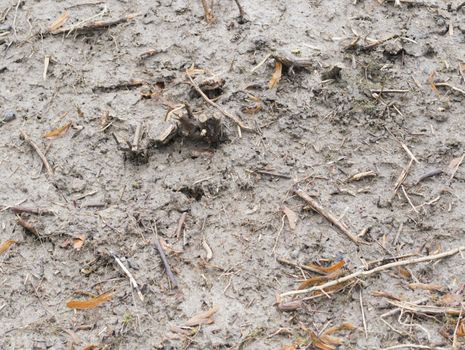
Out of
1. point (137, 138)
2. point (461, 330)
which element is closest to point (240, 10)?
point (137, 138)

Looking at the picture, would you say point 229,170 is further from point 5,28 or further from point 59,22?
point 5,28

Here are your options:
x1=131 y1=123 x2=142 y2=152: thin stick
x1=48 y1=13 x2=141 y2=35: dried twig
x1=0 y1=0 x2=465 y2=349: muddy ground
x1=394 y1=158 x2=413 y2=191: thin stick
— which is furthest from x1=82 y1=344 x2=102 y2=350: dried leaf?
x1=48 y1=13 x2=141 y2=35: dried twig

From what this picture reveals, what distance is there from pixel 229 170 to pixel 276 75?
2.09 ft

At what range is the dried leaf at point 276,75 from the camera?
3.21 meters

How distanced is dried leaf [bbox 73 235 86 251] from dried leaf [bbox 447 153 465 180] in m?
1.73

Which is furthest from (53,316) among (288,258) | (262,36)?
(262,36)

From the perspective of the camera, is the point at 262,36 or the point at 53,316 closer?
the point at 53,316

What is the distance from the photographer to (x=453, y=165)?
2941mm

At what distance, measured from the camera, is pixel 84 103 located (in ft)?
10.5

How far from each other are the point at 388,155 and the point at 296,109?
52 cm

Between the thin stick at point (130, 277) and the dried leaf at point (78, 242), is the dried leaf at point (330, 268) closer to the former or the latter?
the thin stick at point (130, 277)

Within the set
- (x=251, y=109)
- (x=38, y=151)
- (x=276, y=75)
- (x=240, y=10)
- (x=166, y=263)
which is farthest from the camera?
(x=240, y=10)

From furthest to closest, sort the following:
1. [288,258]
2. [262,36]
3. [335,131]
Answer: [262,36] < [335,131] < [288,258]

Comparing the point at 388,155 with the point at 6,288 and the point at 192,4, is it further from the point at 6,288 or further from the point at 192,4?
the point at 6,288
